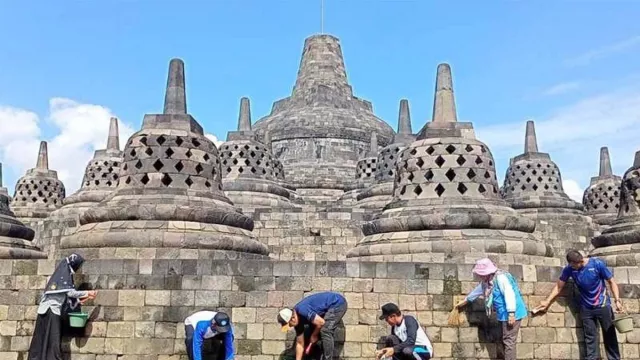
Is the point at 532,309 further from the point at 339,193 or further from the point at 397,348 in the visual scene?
the point at 339,193

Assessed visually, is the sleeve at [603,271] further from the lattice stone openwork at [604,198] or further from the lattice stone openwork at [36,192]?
the lattice stone openwork at [36,192]

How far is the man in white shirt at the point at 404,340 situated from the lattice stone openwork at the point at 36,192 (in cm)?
1968

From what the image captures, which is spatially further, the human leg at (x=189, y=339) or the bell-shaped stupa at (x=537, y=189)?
the bell-shaped stupa at (x=537, y=189)

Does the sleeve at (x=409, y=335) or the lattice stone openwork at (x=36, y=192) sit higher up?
the lattice stone openwork at (x=36, y=192)

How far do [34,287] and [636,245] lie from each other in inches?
401

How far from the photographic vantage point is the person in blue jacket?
7996 millimetres

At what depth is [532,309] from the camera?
9.03 metres

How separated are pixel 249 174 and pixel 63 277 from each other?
12.9m

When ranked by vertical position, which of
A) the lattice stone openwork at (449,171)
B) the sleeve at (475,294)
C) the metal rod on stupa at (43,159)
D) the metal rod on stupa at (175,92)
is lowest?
the sleeve at (475,294)

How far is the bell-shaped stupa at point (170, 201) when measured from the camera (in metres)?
11.0

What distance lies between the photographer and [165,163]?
11.9m

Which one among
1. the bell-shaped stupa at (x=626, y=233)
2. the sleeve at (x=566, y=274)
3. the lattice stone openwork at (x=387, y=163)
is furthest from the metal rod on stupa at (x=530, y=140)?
the sleeve at (x=566, y=274)

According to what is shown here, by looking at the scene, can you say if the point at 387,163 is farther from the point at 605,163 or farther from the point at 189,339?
the point at 189,339

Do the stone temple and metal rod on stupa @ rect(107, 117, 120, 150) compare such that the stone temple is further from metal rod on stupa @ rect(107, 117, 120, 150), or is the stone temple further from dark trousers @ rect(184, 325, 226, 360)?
metal rod on stupa @ rect(107, 117, 120, 150)
